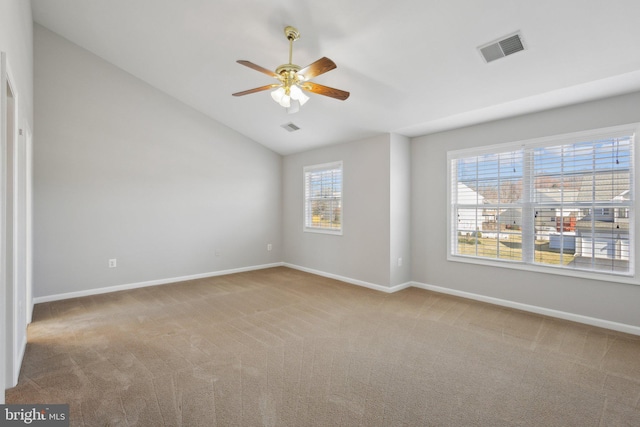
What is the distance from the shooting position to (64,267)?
14.8 feet

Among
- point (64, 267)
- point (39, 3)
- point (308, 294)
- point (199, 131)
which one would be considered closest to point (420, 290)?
point (308, 294)

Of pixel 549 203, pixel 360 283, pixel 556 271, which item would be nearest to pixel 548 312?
pixel 556 271

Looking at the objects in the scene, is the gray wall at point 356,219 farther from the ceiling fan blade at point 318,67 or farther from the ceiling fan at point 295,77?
the ceiling fan blade at point 318,67

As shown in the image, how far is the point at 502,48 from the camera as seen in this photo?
2.92m

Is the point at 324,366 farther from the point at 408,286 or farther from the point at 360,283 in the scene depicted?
the point at 408,286

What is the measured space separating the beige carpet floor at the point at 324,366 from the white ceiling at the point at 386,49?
2625 mm

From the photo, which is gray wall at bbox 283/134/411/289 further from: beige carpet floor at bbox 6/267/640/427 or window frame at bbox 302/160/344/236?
beige carpet floor at bbox 6/267/640/427

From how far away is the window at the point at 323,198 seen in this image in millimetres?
5930

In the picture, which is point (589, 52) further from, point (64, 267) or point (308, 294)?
point (64, 267)

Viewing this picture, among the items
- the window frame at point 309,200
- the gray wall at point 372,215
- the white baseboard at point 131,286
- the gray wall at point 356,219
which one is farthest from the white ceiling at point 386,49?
the white baseboard at point 131,286

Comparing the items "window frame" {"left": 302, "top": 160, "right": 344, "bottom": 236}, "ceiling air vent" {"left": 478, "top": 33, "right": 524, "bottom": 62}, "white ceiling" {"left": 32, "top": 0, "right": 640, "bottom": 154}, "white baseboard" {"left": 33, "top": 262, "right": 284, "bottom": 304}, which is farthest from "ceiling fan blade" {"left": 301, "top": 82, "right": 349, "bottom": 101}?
"white baseboard" {"left": 33, "top": 262, "right": 284, "bottom": 304}

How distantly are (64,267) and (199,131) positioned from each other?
118 inches

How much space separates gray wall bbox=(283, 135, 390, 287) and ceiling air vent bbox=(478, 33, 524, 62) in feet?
6.75

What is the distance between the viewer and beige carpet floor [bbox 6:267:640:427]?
6.81 ft
